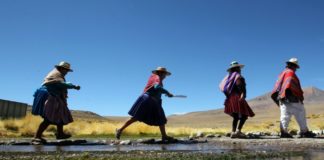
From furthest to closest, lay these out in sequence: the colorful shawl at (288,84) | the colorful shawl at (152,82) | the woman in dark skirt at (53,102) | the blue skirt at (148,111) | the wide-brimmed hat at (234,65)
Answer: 1. the wide-brimmed hat at (234,65)
2. the colorful shawl at (288,84)
3. the colorful shawl at (152,82)
4. the blue skirt at (148,111)
5. the woman in dark skirt at (53,102)

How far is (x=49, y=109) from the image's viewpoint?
1218cm

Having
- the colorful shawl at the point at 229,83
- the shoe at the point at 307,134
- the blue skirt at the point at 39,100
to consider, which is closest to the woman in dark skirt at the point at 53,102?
the blue skirt at the point at 39,100

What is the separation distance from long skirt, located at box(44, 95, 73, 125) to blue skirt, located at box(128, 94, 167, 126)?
69.5 inches

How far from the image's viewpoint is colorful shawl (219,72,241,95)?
1395cm

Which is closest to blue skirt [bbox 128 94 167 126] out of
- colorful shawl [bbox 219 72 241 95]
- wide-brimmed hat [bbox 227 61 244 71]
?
colorful shawl [bbox 219 72 241 95]

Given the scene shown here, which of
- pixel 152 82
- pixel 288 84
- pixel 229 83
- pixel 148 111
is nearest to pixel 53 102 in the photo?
pixel 148 111

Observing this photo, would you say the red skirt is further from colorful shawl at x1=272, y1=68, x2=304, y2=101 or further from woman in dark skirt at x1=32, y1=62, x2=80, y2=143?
woman in dark skirt at x1=32, y1=62, x2=80, y2=143

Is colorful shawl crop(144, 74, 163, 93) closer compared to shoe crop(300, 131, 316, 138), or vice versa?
colorful shawl crop(144, 74, 163, 93)

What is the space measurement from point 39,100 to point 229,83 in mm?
5461

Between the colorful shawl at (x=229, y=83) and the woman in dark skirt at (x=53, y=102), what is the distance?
174 inches

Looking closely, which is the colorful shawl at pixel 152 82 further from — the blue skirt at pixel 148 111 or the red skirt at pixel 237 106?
the red skirt at pixel 237 106

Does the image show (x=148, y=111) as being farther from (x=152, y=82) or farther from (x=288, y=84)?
(x=288, y=84)

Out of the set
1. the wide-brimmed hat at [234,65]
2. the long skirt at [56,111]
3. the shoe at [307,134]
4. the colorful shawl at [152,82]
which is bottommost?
the shoe at [307,134]

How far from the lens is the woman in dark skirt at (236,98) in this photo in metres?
13.7
